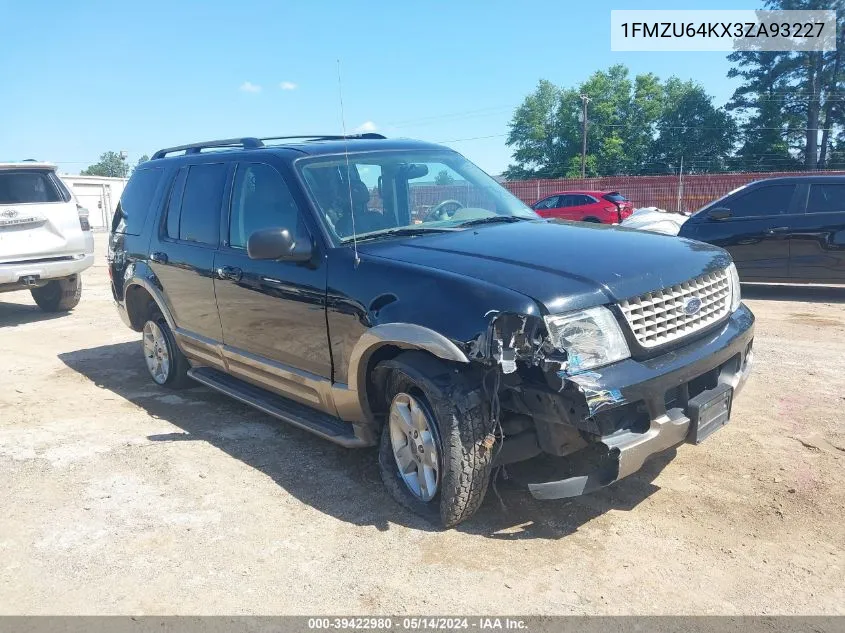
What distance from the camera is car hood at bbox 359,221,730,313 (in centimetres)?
311

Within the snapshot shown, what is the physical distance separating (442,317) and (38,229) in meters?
8.14

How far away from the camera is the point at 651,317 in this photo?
323cm

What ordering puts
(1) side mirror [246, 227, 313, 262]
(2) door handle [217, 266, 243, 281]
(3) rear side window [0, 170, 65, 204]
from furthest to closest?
1. (3) rear side window [0, 170, 65, 204]
2. (2) door handle [217, 266, 243, 281]
3. (1) side mirror [246, 227, 313, 262]

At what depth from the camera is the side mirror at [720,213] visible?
30.8 feet

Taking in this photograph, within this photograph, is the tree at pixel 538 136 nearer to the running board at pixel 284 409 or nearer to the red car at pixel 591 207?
the red car at pixel 591 207

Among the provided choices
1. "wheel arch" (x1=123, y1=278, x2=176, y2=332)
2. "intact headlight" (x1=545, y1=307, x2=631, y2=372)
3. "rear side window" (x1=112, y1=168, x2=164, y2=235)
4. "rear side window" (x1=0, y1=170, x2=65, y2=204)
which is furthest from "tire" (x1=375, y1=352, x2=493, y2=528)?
"rear side window" (x1=0, y1=170, x2=65, y2=204)

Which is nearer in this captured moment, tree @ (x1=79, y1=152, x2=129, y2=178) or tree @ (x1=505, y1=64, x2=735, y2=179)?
tree @ (x1=505, y1=64, x2=735, y2=179)

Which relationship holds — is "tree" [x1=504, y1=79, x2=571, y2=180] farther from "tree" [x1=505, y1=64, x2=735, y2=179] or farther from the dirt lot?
the dirt lot

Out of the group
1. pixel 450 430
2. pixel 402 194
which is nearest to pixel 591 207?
pixel 402 194

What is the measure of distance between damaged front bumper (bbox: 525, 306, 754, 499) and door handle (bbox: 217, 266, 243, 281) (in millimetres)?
2382

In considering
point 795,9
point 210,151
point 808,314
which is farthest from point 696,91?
point 210,151

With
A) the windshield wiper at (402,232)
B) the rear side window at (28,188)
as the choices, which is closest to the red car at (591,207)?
the rear side window at (28,188)

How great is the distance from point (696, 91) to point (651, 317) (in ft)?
185

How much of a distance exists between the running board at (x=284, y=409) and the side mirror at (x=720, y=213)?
710cm
